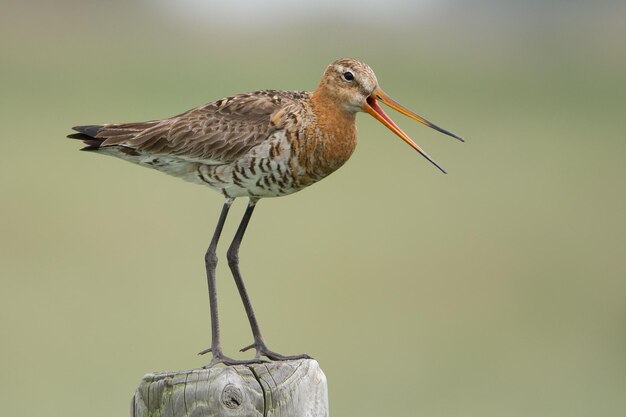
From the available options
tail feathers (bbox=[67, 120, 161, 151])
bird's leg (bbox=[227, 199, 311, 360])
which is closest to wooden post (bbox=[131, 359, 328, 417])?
bird's leg (bbox=[227, 199, 311, 360])

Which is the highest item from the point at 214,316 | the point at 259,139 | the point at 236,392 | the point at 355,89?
the point at 355,89

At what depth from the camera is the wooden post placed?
17.3 ft

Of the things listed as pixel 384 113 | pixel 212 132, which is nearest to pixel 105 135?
pixel 212 132

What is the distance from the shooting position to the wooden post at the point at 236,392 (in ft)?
17.3

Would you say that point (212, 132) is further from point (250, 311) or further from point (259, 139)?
point (250, 311)

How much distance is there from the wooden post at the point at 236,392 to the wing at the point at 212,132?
8.74ft

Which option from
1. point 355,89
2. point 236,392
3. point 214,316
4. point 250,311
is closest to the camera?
point 236,392

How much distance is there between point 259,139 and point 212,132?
32cm

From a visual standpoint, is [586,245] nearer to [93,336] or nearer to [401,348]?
[401,348]

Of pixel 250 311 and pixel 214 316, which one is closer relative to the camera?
pixel 214 316

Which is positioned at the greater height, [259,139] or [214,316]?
[259,139]

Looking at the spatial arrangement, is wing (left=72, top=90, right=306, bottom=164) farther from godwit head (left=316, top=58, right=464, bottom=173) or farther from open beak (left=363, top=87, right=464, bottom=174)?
open beak (left=363, top=87, right=464, bottom=174)

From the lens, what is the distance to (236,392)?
5.30m

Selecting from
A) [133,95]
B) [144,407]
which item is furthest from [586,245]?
[144,407]
